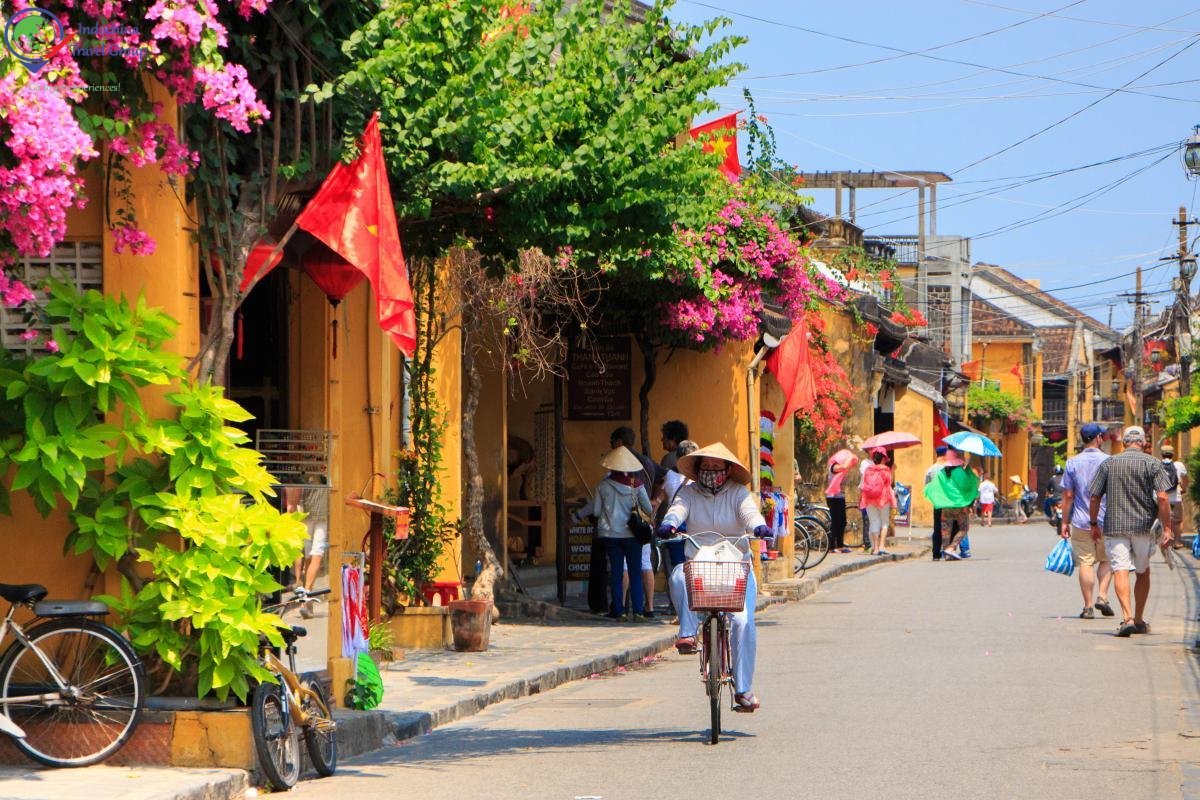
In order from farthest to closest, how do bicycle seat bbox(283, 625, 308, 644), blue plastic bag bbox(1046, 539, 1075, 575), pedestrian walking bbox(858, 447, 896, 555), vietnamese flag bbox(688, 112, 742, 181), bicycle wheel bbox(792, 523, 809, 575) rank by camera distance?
pedestrian walking bbox(858, 447, 896, 555)
bicycle wheel bbox(792, 523, 809, 575)
vietnamese flag bbox(688, 112, 742, 181)
blue plastic bag bbox(1046, 539, 1075, 575)
bicycle seat bbox(283, 625, 308, 644)

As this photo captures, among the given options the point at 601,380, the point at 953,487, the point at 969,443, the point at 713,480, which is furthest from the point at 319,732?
the point at 969,443

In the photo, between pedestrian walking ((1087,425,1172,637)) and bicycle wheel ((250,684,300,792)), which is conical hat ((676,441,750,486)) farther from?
pedestrian walking ((1087,425,1172,637))

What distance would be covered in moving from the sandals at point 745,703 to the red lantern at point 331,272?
12.0ft

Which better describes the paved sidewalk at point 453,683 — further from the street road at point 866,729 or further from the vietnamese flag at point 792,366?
the vietnamese flag at point 792,366

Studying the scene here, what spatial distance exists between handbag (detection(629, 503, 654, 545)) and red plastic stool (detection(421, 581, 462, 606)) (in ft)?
8.31

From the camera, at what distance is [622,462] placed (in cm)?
1762

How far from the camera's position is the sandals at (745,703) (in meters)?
10.3

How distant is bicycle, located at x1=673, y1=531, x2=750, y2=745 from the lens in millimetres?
10039

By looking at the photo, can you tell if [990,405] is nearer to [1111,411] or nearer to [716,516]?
[1111,411]

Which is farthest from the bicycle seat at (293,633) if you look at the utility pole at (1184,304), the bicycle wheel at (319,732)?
the utility pole at (1184,304)

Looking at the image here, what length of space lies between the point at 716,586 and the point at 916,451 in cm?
4007

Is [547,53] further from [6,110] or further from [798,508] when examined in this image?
[798,508]

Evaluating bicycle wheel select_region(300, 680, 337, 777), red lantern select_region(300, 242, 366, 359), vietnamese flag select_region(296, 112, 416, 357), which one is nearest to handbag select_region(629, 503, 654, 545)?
red lantern select_region(300, 242, 366, 359)

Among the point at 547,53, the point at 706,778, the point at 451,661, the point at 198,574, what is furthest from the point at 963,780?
the point at 451,661
